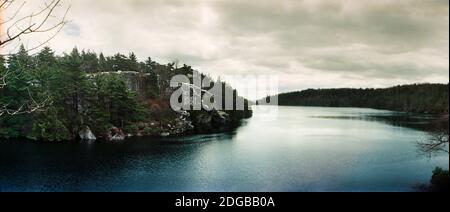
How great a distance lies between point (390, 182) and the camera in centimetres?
2322

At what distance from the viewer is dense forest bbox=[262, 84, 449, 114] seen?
85000 mm

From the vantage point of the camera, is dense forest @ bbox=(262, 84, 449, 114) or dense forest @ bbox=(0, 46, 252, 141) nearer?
dense forest @ bbox=(0, 46, 252, 141)

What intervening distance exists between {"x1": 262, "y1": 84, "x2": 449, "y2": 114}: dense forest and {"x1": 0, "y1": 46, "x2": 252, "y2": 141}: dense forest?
46537mm

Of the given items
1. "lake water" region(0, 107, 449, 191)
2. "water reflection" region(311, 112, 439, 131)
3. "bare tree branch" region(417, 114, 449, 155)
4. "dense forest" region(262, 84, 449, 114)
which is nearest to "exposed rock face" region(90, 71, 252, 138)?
"lake water" region(0, 107, 449, 191)

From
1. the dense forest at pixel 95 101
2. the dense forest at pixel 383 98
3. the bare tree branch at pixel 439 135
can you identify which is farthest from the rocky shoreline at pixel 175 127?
the dense forest at pixel 383 98

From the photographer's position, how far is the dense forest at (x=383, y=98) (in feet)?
279

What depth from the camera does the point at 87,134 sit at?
138ft

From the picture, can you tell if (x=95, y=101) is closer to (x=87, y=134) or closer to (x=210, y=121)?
(x=87, y=134)

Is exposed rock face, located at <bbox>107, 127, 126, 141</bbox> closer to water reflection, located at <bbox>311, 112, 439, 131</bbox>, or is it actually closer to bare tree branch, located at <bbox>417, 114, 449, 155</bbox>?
bare tree branch, located at <bbox>417, 114, 449, 155</bbox>

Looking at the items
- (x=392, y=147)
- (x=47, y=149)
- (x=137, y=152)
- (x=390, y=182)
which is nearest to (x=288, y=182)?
(x=390, y=182)

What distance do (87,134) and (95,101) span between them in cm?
505

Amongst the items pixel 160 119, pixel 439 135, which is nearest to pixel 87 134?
pixel 160 119

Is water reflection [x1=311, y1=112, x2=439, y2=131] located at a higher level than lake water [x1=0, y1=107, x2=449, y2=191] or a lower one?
higher

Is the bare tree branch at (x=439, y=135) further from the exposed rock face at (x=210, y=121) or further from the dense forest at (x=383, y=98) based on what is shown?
the dense forest at (x=383, y=98)
